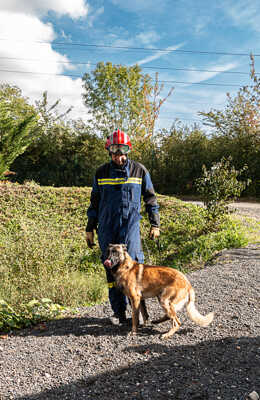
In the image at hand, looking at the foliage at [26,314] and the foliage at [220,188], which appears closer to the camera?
the foliage at [26,314]

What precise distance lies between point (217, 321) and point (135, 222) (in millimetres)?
1457

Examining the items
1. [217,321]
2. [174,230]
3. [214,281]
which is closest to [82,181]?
[174,230]

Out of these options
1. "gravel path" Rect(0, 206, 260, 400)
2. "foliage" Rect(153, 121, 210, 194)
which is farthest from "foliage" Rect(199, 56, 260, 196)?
"gravel path" Rect(0, 206, 260, 400)

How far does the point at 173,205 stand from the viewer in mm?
11453

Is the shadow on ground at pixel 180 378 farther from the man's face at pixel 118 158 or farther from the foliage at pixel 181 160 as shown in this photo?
the foliage at pixel 181 160

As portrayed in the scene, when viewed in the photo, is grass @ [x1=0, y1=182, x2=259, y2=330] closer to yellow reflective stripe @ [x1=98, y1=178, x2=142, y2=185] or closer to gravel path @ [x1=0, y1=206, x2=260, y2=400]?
gravel path @ [x1=0, y1=206, x2=260, y2=400]

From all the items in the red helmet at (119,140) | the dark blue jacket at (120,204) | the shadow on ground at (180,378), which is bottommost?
the shadow on ground at (180,378)

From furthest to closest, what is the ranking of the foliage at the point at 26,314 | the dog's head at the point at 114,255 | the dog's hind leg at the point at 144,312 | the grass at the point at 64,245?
the grass at the point at 64,245 → the foliage at the point at 26,314 → the dog's hind leg at the point at 144,312 → the dog's head at the point at 114,255

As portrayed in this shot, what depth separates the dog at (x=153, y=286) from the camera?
11.3 ft

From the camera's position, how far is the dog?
3.45 metres

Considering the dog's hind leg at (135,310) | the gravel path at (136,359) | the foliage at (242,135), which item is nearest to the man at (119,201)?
the dog's hind leg at (135,310)

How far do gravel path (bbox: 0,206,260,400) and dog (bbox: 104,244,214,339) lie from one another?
0.69 ft

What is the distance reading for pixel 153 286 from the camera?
3.56m

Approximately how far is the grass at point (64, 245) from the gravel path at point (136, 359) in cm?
77
